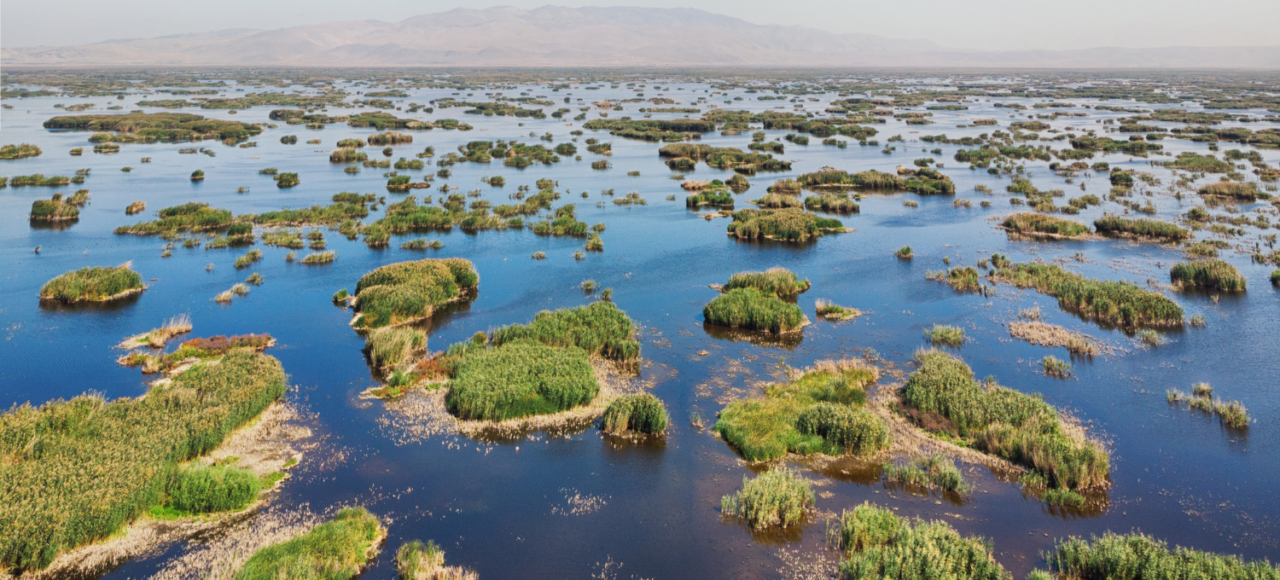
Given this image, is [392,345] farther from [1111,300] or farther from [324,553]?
[1111,300]

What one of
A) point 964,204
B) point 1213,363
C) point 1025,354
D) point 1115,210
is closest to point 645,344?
point 1025,354

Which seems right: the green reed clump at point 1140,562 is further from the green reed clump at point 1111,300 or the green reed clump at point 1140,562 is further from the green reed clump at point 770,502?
the green reed clump at point 1111,300

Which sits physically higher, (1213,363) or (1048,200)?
(1048,200)

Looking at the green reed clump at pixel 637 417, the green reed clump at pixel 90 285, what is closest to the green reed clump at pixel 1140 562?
the green reed clump at pixel 637 417

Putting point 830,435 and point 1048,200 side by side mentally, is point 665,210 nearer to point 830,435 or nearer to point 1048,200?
point 1048,200

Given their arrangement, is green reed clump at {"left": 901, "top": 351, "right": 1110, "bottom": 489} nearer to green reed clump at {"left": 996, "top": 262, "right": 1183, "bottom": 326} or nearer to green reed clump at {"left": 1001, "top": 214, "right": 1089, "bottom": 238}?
green reed clump at {"left": 996, "top": 262, "right": 1183, "bottom": 326}

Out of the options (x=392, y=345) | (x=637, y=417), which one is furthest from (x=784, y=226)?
(x=392, y=345)
